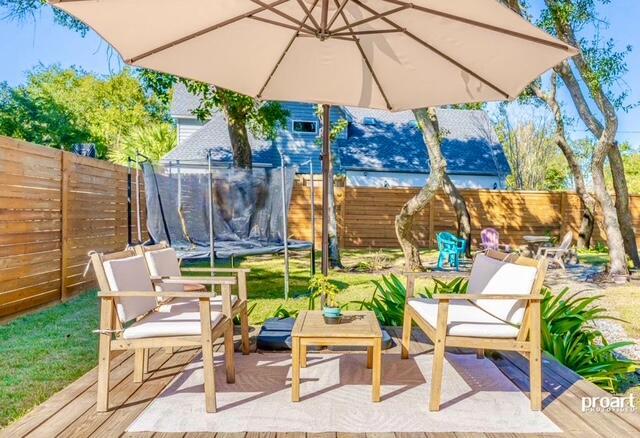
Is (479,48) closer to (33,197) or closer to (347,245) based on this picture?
(33,197)

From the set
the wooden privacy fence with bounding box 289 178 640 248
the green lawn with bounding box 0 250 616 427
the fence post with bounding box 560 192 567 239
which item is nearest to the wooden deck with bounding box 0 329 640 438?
the green lawn with bounding box 0 250 616 427

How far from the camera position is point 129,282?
100 inches

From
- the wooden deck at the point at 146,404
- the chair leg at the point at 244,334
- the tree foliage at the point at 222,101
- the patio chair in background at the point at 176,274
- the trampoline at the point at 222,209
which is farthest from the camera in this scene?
the tree foliage at the point at 222,101

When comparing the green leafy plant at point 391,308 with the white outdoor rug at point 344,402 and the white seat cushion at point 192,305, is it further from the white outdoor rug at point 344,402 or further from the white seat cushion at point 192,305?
the white seat cushion at point 192,305

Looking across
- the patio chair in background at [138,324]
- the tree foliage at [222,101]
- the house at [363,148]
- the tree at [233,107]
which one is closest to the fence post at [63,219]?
the tree foliage at [222,101]

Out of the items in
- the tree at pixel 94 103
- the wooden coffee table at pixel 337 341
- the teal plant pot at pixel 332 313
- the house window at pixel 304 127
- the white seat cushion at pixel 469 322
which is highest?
the tree at pixel 94 103

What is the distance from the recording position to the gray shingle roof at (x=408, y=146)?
1515 cm

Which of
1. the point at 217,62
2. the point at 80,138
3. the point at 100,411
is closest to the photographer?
the point at 100,411

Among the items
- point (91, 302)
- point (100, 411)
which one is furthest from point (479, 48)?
point (91, 302)

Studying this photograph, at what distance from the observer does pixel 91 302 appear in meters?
5.41

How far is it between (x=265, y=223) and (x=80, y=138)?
1601 centimetres

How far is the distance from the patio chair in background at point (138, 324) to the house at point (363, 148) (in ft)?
38.4

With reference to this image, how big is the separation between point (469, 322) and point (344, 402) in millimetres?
809

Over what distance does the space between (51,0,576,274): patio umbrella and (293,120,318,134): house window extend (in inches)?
460
